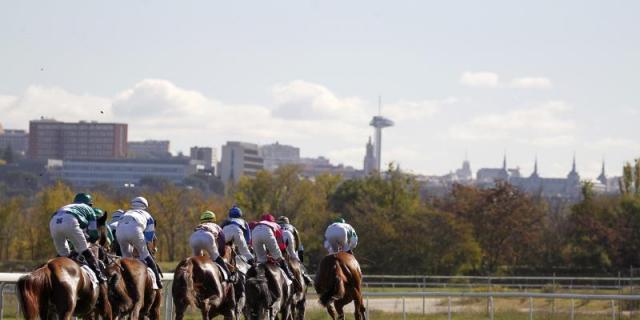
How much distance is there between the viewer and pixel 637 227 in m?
72.7

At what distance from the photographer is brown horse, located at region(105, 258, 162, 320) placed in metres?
21.7

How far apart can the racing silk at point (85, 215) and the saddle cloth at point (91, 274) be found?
0.61 metres

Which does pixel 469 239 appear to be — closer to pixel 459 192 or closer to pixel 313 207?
pixel 459 192

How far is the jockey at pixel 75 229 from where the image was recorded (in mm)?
20609

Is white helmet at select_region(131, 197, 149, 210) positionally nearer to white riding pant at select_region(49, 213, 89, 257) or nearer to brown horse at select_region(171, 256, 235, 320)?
brown horse at select_region(171, 256, 235, 320)

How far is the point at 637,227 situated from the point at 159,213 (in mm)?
27460

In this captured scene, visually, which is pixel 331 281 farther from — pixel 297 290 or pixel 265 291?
pixel 297 290

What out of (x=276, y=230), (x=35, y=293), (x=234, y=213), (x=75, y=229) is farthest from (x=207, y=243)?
(x=35, y=293)

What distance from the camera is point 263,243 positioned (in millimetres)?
25188

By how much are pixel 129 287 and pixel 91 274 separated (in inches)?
56.6

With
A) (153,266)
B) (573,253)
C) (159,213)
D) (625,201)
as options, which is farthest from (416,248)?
(153,266)

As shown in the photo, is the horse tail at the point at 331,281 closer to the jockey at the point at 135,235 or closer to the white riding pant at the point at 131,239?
the jockey at the point at 135,235

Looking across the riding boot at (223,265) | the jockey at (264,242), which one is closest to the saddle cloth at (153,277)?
the riding boot at (223,265)

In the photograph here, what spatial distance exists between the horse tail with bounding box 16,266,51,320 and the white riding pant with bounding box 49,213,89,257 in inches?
47.8
